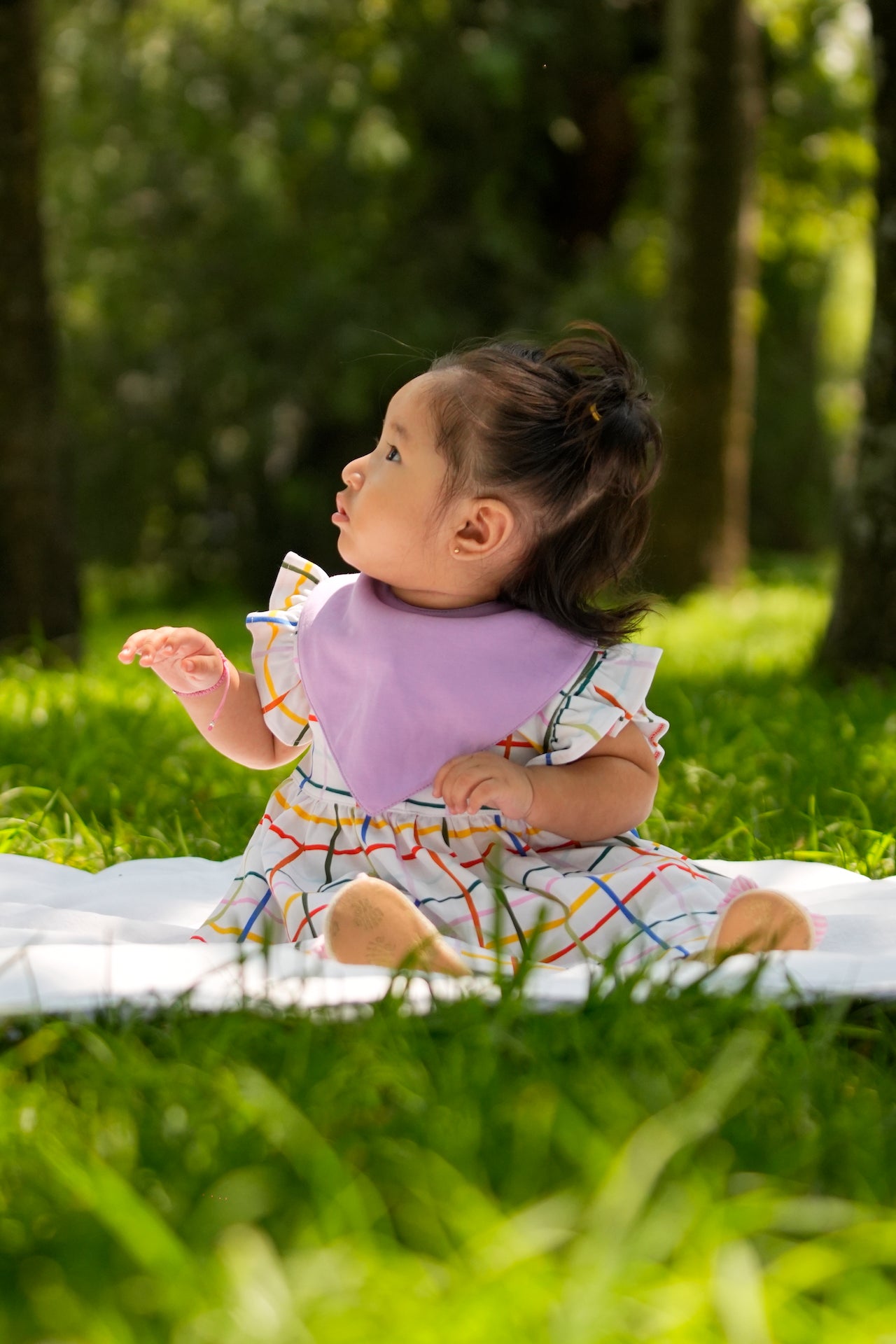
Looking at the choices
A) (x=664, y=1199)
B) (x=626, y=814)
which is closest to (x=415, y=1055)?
(x=664, y=1199)

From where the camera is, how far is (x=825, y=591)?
9.83 meters

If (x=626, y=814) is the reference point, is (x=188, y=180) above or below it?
above

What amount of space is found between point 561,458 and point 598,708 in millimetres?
407

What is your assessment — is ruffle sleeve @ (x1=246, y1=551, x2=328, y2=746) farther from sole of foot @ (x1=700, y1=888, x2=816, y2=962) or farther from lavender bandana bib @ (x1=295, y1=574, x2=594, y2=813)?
sole of foot @ (x1=700, y1=888, x2=816, y2=962)

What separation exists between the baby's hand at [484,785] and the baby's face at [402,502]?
35 centimetres

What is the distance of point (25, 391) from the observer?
18.9 ft

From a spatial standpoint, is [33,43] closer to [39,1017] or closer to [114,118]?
[39,1017]

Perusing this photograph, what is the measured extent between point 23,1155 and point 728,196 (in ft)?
27.7

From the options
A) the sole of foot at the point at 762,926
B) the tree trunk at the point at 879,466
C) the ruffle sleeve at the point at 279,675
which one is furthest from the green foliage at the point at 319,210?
the sole of foot at the point at 762,926

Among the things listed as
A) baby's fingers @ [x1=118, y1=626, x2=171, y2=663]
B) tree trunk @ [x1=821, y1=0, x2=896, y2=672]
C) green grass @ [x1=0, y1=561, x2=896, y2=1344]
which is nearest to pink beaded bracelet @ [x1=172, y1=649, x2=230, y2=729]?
baby's fingers @ [x1=118, y1=626, x2=171, y2=663]

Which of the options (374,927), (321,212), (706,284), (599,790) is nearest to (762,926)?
(599,790)

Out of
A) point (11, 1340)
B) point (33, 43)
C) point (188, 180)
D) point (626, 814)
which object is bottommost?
point (11, 1340)

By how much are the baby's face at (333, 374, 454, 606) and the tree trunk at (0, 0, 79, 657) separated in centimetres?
369

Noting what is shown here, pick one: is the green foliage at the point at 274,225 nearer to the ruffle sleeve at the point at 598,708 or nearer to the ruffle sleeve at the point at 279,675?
the ruffle sleeve at the point at 279,675
